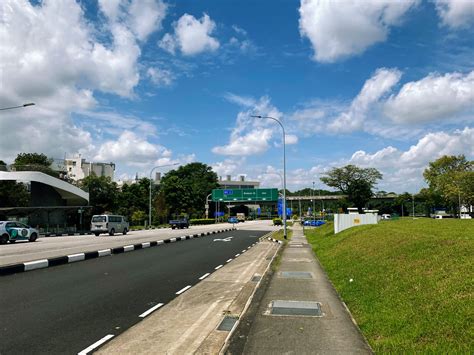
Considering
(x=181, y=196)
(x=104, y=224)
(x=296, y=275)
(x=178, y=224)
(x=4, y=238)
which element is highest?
(x=181, y=196)

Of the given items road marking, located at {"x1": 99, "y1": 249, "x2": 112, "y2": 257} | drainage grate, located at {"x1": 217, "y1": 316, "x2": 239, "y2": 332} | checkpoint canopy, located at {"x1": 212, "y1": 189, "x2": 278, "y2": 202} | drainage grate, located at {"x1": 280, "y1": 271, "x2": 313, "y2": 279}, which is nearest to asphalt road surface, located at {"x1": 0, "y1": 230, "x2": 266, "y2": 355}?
drainage grate, located at {"x1": 217, "y1": 316, "x2": 239, "y2": 332}

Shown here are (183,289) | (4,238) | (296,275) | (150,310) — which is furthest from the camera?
(4,238)

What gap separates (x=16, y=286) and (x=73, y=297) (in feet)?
7.79

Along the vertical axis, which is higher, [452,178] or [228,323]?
[452,178]

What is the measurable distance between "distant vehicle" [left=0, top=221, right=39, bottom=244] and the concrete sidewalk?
891 inches

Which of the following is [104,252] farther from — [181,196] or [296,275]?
[181,196]

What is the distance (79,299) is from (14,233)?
2179cm

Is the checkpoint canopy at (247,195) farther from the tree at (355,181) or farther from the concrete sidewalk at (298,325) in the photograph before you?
the concrete sidewalk at (298,325)

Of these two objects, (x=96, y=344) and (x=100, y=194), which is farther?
(x=100, y=194)

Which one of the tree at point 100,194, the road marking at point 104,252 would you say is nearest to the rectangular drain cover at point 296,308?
the road marking at point 104,252

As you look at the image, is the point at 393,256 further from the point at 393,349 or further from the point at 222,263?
the point at 222,263

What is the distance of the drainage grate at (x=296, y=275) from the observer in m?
12.5

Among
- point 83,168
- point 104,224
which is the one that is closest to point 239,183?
point 83,168

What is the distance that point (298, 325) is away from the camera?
6.82m
